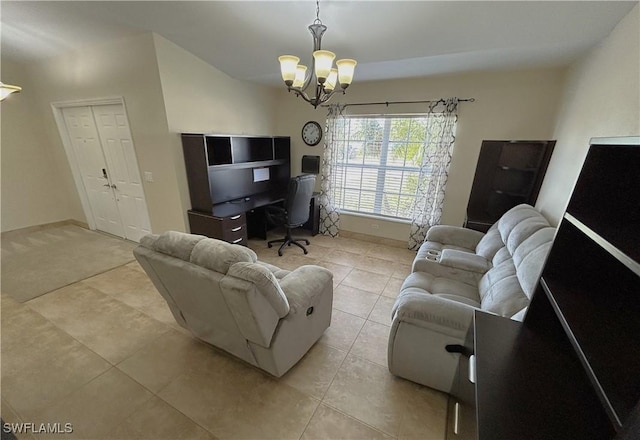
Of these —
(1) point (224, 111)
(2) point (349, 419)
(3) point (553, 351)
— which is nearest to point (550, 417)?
(3) point (553, 351)

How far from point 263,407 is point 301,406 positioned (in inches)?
9.1

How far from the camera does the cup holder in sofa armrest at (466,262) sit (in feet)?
6.61

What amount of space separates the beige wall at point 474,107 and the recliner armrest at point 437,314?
2453mm

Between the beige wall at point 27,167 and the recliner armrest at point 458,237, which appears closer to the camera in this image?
the recliner armrest at point 458,237

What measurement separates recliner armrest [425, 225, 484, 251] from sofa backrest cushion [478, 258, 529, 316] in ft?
2.47

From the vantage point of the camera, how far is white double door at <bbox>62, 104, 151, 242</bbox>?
326 centimetres

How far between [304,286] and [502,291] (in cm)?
124

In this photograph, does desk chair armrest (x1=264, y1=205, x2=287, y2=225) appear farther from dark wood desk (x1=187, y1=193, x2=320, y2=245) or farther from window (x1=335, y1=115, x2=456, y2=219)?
window (x1=335, y1=115, x2=456, y2=219)

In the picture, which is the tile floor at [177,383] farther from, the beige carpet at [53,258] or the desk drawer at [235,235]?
the desk drawer at [235,235]

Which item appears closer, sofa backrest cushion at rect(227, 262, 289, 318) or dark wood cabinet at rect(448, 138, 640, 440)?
dark wood cabinet at rect(448, 138, 640, 440)

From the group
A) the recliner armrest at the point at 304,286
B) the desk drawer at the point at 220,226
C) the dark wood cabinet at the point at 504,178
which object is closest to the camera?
the recliner armrest at the point at 304,286

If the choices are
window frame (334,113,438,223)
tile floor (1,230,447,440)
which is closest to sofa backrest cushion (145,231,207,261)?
tile floor (1,230,447,440)

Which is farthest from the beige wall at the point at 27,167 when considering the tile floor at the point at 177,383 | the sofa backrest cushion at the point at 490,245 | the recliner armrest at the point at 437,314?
the sofa backrest cushion at the point at 490,245

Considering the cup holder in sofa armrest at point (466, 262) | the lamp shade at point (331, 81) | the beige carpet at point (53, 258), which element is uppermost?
the lamp shade at point (331, 81)
